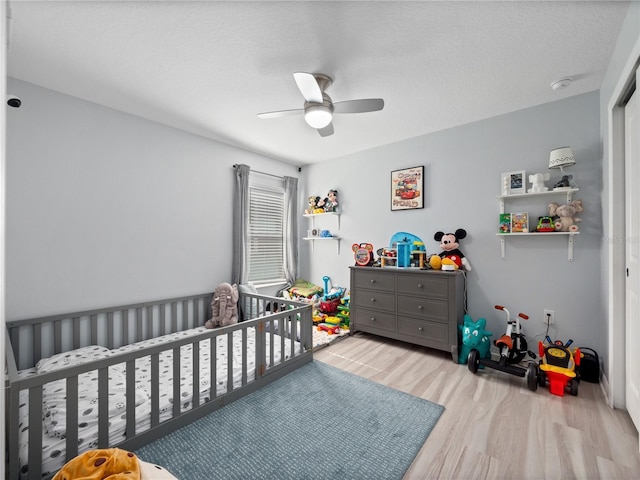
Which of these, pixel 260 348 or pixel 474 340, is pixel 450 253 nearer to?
pixel 474 340

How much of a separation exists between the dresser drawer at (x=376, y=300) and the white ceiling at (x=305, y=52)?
190 cm

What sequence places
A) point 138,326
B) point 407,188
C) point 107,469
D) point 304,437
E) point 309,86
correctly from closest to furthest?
point 107,469 < point 304,437 < point 309,86 < point 138,326 < point 407,188

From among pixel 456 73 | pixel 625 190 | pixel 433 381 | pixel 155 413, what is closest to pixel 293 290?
pixel 433 381

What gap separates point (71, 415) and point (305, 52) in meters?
2.39

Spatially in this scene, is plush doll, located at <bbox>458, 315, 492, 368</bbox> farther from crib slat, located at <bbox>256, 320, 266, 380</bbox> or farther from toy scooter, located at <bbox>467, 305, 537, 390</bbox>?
crib slat, located at <bbox>256, 320, 266, 380</bbox>

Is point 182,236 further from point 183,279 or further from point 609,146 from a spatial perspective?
point 609,146

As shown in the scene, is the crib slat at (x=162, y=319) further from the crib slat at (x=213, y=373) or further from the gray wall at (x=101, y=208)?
the crib slat at (x=213, y=373)

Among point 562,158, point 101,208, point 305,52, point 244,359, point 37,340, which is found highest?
point 305,52

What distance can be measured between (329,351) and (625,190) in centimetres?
269

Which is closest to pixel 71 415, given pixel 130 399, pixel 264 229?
pixel 130 399

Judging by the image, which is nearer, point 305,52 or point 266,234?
point 305,52

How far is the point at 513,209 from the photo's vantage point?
2.71m

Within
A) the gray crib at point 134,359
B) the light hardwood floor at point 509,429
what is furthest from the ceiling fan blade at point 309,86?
the light hardwood floor at point 509,429

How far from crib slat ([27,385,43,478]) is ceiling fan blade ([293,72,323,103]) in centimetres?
206
